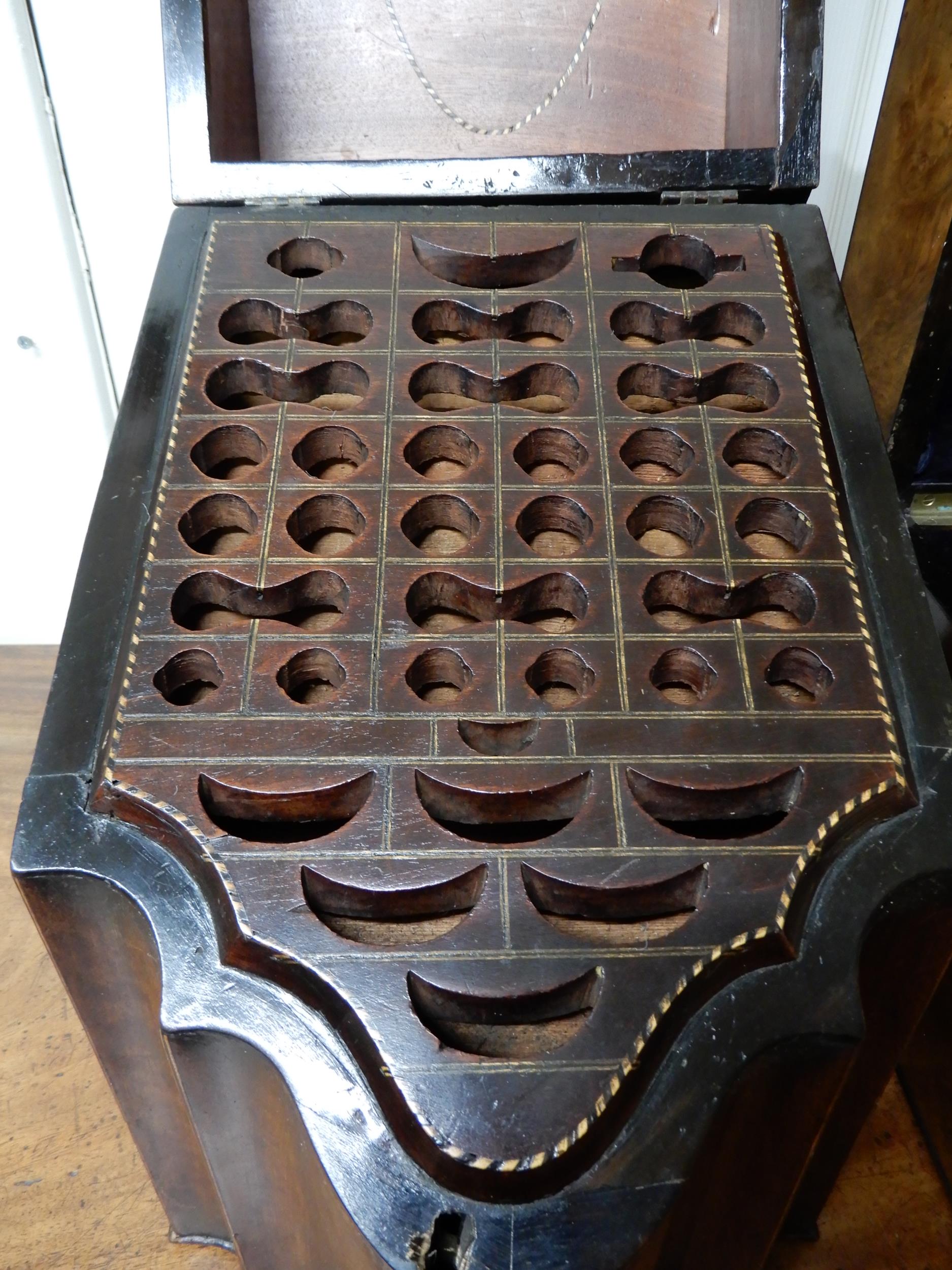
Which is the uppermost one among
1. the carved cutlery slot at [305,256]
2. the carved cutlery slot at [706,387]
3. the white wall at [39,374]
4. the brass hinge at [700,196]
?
the brass hinge at [700,196]

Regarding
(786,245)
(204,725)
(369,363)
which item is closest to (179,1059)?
(204,725)

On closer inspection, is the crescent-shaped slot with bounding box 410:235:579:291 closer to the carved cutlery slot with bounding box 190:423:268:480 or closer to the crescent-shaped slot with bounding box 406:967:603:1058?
the carved cutlery slot with bounding box 190:423:268:480

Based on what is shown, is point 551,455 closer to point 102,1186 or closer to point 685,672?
point 685,672

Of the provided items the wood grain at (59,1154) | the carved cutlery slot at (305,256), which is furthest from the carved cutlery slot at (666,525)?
the wood grain at (59,1154)

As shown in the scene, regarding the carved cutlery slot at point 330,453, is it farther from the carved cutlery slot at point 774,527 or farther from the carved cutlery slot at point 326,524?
the carved cutlery slot at point 774,527

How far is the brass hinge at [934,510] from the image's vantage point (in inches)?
41.3

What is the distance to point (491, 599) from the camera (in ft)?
2.49

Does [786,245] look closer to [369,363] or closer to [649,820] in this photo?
[369,363]

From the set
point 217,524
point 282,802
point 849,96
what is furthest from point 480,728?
point 849,96

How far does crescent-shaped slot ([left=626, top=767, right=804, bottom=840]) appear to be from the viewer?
66 centimetres

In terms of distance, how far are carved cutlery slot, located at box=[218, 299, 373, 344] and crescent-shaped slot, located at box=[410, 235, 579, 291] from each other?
0.24ft

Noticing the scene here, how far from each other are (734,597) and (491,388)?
23 cm

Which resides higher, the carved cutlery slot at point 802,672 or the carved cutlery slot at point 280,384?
the carved cutlery slot at point 280,384

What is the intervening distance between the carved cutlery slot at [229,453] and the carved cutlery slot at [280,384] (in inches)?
1.2
